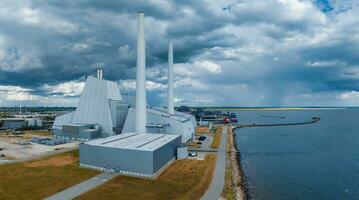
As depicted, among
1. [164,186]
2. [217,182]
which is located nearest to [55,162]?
[164,186]

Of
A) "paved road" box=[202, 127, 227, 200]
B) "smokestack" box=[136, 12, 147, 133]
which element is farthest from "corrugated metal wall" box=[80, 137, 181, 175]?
"smokestack" box=[136, 12, 147, 133]

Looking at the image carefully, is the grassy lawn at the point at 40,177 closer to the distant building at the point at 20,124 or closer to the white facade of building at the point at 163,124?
the white facade of building at the point at 163,124

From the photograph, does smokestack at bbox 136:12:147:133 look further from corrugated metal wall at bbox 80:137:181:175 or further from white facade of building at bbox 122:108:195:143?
corrugated metal wall at bbox 80:137:181:175

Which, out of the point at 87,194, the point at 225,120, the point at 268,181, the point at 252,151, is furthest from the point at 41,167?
the point at 225,120

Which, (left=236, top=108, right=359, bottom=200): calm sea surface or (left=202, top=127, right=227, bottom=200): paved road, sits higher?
(left=202, top=127, right=227, bottom=200): paved road

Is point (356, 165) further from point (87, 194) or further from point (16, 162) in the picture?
point (16, 162)

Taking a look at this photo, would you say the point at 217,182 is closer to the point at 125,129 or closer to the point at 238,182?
the point at 238,182
